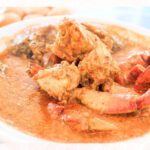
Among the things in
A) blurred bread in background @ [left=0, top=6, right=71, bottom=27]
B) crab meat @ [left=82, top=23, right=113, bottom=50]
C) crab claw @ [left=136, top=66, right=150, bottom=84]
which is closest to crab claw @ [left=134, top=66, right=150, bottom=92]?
crab claw @ [left=136, top=66, right=150, bottom=84]

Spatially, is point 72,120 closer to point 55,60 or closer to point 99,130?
point 99,130

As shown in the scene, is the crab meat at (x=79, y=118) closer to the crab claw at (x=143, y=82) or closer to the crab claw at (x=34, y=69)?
the crab claw at (x=34, y=69)

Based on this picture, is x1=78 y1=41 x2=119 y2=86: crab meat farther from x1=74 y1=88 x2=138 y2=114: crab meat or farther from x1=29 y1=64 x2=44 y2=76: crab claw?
x1=29 y1=64 x2=44 y2=76: crab claw

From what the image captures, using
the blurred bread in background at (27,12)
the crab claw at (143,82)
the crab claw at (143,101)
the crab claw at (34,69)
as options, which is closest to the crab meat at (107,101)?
the crab claw at (143,101)

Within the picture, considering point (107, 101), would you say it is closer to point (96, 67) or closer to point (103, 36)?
point (96, 67)

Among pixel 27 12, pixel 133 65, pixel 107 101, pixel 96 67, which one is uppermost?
pixel 27 12

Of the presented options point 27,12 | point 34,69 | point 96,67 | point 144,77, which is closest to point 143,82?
point 144,77

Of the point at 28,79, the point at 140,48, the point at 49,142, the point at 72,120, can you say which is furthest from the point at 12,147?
the point at 140,48
